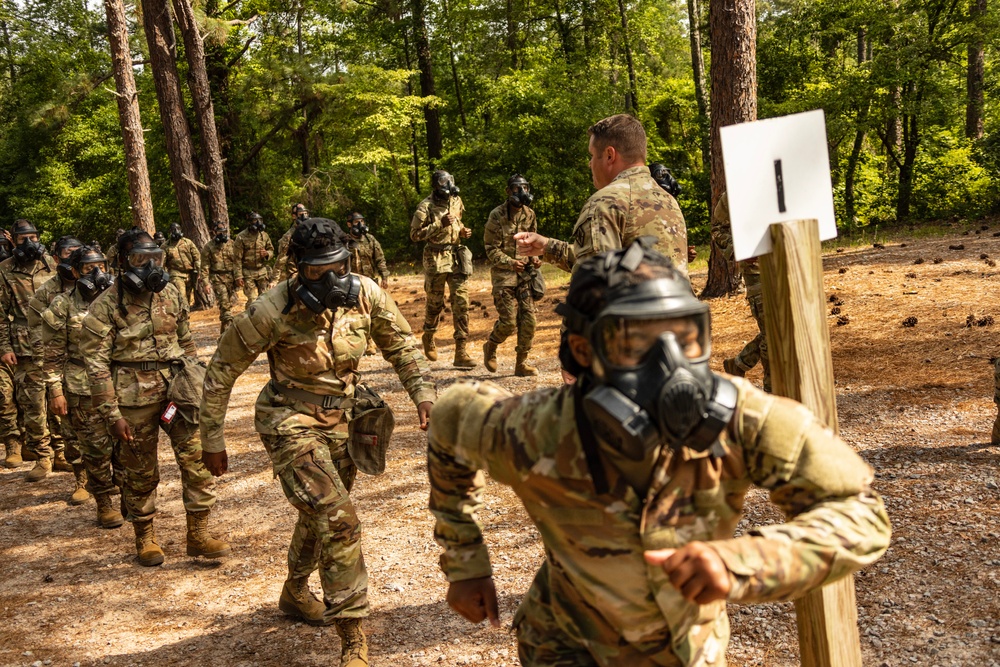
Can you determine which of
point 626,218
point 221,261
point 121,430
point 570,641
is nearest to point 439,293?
point 121,430

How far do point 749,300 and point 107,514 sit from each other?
6.45 metres

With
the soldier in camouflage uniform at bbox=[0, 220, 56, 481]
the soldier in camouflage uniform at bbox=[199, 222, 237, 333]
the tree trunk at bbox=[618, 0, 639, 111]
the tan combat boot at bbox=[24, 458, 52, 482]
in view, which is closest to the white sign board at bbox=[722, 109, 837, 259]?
the soldier in camouflage uniform at bbox=[0, 220, 56, 481]

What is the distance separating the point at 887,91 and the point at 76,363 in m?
17.7

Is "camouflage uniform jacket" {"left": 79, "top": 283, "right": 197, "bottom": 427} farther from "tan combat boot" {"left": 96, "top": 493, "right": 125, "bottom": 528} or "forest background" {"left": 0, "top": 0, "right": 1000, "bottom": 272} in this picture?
"forest background" {"left": 0, "top": 0, "right": 1000, "bottom": 272}

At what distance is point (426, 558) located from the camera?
625 cm

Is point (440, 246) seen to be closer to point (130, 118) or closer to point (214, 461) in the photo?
point (214, 461)

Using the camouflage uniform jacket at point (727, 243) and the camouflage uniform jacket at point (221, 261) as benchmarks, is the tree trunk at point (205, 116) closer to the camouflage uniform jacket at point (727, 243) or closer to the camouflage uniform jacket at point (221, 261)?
the camouflage uniform jacket at point (221, 261)

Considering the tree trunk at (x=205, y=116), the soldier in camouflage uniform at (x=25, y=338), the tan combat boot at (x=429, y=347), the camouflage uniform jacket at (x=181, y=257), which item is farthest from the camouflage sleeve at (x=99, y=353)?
the tree trunk at (x=205, y=116)

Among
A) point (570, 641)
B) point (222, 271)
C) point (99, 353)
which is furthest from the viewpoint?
point (222, 271)

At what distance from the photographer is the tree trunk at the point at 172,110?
20781mm

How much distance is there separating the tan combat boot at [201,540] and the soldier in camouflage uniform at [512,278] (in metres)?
5.13

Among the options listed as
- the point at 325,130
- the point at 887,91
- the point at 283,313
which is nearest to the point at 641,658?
the point at 283,313

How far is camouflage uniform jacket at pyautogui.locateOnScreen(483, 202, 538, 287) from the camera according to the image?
441 inches

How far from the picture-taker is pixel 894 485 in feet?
20.2
